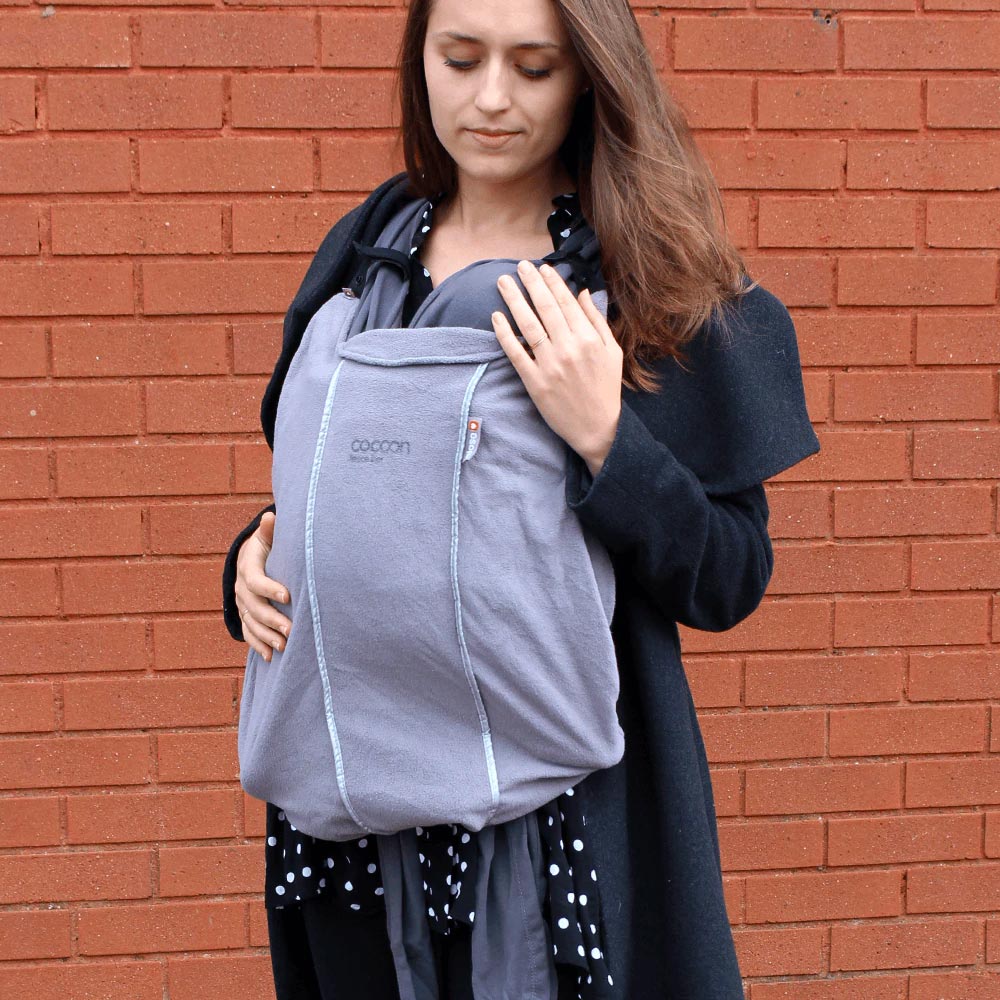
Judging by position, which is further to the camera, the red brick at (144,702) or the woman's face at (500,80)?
the red brick at (144,702)

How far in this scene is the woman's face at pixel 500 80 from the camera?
140 cm

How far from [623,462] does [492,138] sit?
1.44ft

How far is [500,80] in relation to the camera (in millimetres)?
1417

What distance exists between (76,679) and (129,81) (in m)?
1.24

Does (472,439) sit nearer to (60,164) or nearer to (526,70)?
(526,70)

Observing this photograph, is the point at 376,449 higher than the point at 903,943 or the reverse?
higher

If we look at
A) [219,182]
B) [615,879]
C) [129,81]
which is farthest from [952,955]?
[129,81]

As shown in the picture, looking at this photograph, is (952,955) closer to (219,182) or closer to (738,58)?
(738,58)

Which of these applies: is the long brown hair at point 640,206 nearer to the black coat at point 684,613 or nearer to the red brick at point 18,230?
the black coat at point 684,613

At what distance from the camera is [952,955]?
2.81 m

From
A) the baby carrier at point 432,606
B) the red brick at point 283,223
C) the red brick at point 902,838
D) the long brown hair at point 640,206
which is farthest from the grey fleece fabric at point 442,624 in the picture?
the red brick at point 902,838

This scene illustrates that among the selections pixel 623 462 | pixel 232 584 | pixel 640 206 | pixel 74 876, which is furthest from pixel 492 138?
pixel 74 876

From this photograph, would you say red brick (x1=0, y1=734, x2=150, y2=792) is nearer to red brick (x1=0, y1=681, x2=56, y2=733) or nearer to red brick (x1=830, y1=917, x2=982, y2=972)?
red brick (x1=0, y1=681, x2=56, y2=733)

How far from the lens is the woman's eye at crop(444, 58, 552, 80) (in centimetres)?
143
